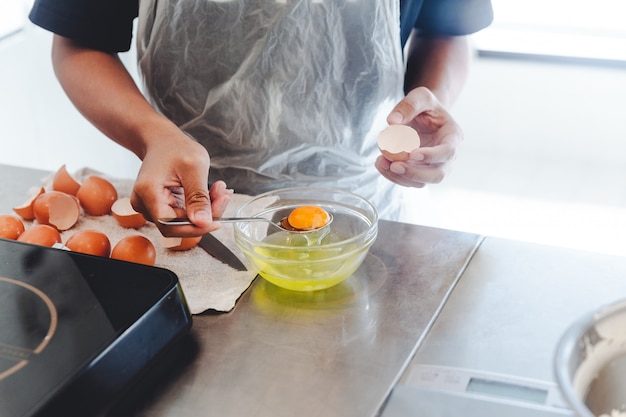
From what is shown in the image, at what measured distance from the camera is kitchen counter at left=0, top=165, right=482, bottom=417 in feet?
2.23

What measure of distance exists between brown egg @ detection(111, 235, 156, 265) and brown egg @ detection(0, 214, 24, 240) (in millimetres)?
148

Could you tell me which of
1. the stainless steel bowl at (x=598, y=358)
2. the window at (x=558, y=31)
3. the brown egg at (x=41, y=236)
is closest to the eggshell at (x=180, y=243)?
the brown egg at (x=41, y=236)

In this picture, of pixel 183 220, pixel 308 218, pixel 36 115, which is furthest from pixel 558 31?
pixel 183 220

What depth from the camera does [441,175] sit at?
3.29ft

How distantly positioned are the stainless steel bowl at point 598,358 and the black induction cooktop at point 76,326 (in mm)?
367

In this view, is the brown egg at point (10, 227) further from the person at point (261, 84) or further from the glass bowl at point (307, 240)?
the glass bowl at point (307, 240)

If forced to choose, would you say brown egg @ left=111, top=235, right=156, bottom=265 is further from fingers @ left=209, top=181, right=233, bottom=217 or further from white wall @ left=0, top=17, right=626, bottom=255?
white wall @ left=0, top=17, right=626, bottom=255

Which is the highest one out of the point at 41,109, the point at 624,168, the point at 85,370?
the point at 85,370

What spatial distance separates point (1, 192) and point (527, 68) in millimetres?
2242

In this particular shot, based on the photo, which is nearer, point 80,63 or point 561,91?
point 80,63

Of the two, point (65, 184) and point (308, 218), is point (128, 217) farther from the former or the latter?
point (308, 218)

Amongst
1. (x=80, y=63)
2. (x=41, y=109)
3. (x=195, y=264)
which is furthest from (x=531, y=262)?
(x=41, y=109)

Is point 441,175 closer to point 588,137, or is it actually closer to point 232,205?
point 232,205

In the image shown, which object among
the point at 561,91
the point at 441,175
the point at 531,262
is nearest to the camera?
the point at 531,262
